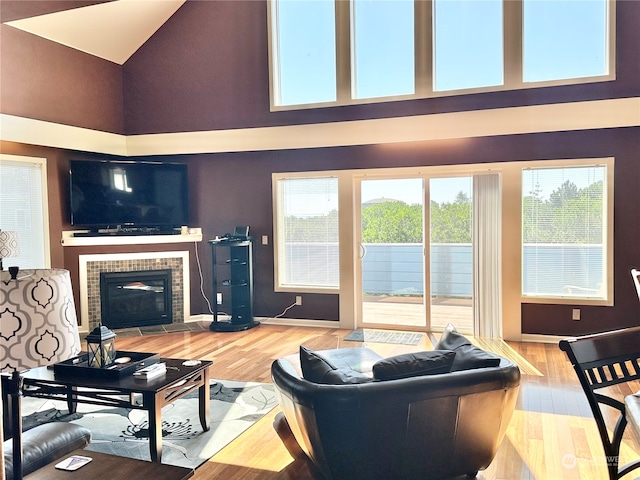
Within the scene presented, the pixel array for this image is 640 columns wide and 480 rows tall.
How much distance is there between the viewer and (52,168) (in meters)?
6.21

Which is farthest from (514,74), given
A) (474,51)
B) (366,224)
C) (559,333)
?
(559,333)

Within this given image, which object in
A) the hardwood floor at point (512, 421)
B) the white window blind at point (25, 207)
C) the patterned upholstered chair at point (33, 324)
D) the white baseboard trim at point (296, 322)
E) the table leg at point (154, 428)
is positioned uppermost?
the white window blind at point (25, 207)

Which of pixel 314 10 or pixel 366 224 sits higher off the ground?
pixel 314 10

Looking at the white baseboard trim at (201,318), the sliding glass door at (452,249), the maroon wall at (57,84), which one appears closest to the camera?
the maroon wall at (57,84)

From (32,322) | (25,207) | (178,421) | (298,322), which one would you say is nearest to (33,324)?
(32,322)

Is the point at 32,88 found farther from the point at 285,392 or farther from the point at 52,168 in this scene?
the point at 285,392

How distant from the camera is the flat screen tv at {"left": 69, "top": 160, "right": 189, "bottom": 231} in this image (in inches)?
253

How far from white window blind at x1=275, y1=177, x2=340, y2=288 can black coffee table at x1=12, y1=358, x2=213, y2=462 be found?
3.32 m

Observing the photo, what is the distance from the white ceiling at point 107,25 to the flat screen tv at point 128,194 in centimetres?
150

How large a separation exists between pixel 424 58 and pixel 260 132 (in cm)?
222

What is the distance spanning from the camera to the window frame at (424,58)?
552 cm

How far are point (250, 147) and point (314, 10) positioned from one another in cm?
193

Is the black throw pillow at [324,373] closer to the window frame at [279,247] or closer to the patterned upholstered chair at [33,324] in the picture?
the patterned upholstered chair at [33,324]

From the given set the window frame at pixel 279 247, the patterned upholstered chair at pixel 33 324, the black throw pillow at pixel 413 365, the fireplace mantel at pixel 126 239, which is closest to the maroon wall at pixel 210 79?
the window frame at pixel 279 247
